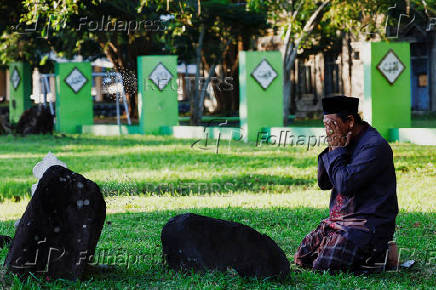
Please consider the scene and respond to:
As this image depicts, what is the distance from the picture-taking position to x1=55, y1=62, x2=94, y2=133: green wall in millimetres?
26891

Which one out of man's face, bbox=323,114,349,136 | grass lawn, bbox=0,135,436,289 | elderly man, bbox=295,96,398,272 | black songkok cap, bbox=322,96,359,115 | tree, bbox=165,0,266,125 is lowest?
grass lawn, bbox=0,135,436,289

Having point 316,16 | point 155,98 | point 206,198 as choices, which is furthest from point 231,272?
point 155,98

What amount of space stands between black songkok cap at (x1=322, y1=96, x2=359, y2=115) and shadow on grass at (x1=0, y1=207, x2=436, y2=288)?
1259mm

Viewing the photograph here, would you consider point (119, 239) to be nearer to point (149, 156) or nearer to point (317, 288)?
point (317, 288)

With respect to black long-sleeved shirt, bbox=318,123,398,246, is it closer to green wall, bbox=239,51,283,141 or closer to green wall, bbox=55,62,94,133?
green wall, bbox=239,51,283,141

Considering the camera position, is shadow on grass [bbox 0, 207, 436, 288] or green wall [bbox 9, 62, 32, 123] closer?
shadow on grass [bbox 0, 207, 436, 288]

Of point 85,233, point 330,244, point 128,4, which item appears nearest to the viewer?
point 85,233

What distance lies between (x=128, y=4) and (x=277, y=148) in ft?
30.0

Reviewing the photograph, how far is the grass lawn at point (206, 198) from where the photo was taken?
6199mm

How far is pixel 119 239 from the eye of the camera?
8.06 m

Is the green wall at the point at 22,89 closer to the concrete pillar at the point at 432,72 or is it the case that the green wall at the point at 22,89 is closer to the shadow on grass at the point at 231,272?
the concrete pillar at the point at 432,72

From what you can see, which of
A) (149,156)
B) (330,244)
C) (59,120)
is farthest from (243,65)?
(330,244)

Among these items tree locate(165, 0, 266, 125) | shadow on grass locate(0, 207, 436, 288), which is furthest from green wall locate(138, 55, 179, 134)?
shadow on grass locate(0, 207, 436, 288)

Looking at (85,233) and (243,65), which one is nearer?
(85,233)
